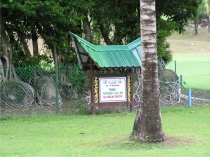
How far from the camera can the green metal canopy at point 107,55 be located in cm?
1423

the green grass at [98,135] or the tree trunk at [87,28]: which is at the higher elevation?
the tree trunk at [87,28]

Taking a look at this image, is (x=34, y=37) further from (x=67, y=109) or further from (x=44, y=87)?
(x=67, y=109)

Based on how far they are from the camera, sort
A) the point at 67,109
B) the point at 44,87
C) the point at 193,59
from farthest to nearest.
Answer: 1. the point at 193,59
2. the point at 44,87
3. the point at 67,109

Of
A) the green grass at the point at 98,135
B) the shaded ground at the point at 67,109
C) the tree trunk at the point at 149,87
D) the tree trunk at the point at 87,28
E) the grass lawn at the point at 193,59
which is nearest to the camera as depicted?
the green grass at the point at 98,135

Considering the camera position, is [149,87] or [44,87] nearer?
[149,87]

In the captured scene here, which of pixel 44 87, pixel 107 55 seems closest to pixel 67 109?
pixel 44 87

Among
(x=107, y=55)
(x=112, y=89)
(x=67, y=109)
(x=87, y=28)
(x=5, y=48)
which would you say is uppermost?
(x=87, y=28)

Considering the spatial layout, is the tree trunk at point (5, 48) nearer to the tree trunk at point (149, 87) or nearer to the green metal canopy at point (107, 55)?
the green metal canopy at point (107, 55)

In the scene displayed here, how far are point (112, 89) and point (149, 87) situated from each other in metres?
5.75

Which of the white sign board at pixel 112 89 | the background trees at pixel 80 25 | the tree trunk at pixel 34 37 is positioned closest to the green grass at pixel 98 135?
the white sign board at pixel 112 89

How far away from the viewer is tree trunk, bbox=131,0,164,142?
359 inches

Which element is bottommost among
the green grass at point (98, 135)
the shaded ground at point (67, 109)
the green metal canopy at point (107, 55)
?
the green grass at point (98, 135)

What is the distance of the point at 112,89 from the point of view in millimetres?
14875

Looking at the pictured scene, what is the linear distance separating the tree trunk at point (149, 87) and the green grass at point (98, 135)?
0.24 meters
